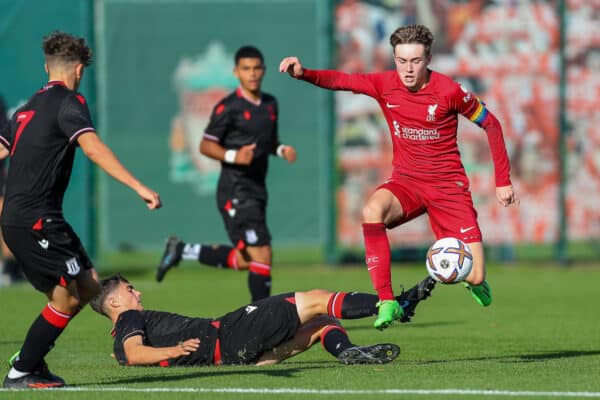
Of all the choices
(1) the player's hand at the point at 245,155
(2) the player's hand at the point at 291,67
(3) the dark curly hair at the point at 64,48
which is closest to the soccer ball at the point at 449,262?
(2) the player's hand at the point at 291,67

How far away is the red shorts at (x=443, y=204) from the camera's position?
9.37 m

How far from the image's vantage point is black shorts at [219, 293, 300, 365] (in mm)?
8328

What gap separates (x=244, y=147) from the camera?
476 inches

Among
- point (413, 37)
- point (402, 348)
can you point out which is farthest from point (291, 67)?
point (402, 348)

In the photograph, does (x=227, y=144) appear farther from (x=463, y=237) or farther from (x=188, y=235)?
(x=188, y=235)

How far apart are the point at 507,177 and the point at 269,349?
7.20ft

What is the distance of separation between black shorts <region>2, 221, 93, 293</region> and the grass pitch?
2.30ft

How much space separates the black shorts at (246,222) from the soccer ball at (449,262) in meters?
3.49

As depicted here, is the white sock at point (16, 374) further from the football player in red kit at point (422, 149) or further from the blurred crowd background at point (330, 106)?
the blurred crowd background at point (330, 106)

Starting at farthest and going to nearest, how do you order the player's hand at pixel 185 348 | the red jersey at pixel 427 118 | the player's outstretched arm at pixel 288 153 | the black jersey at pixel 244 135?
the black jersey at pixel 244 135
the player's outstretched arm at pixel 288 153
the red jersey at pixel 427 118
the player's hand at pixel 185 348

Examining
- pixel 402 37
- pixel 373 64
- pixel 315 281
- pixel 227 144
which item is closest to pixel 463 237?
pixel 402 37

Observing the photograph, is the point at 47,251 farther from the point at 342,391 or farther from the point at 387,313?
the point at 387,313

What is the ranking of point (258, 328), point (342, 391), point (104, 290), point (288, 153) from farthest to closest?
point (288, 153) → point (104, 290) → point (258, 328) → point (342, 391)

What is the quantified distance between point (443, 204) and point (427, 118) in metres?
0.69
